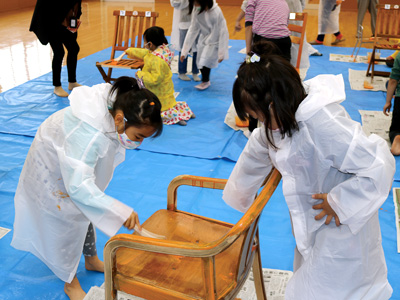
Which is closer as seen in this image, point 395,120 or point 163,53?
point 395,120

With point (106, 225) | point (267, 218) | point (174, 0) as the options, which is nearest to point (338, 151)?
point (106, 225)

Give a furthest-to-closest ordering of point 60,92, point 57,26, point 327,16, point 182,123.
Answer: point 327,16
point 60,92
point 57,26
point 182,123

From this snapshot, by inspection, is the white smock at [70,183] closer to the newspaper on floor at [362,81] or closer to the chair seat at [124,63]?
the chair seat at [124,63]

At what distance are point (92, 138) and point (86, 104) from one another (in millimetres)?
134

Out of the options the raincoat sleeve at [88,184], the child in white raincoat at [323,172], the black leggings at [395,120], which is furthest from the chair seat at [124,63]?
the child in white raincoat at [323,172]

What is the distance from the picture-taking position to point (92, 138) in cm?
132

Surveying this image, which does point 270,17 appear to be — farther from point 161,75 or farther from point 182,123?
point 182,123

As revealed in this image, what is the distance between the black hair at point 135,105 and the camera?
4.40ft

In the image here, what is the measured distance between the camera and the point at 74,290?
1.68 m

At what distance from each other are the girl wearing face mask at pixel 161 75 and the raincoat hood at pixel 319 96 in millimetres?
2111

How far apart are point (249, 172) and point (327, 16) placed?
211 inches

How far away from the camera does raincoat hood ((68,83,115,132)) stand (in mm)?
1347

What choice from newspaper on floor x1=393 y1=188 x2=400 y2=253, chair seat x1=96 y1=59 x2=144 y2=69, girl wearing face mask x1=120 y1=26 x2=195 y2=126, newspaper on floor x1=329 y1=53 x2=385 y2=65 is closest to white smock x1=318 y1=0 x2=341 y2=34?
newspaper on floor x1=329 y1=53 x2=385 y2=65

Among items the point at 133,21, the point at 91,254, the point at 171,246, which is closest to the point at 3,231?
the point at 91,254
